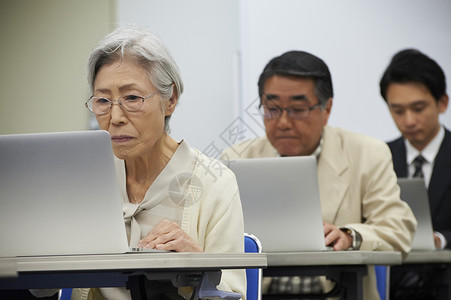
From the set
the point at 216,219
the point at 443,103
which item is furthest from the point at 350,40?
the point at 216,219

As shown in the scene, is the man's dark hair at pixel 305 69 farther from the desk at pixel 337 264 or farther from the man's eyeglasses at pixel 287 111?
the desk at pixel 337 264

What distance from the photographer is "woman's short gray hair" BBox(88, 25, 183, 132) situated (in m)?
1.78

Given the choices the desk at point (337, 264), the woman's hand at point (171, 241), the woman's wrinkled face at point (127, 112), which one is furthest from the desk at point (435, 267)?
the woman's hand at point (171, 241)

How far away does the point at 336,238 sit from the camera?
2375 mm

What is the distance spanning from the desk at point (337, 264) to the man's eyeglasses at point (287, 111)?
2.80ft

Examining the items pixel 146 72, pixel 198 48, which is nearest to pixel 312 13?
pixel 198 48

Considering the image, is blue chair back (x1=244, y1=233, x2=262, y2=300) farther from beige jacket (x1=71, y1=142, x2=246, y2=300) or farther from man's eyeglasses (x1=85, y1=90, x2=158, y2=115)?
man's eyeglasses (x1=85, y1=90, x2=158, y2=115)

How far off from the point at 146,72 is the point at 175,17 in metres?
2.74

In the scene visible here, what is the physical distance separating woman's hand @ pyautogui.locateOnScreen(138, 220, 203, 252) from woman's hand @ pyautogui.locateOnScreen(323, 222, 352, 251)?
3.24 ft

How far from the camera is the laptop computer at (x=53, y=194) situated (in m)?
1.18

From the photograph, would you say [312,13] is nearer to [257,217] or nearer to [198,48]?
[198,48]

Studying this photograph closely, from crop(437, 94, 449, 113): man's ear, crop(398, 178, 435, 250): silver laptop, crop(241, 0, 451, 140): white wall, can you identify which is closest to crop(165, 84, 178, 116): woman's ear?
crop(398, 178, 435, 250): silver laptop

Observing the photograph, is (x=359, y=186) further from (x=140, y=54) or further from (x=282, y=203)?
(x=140, y=54)

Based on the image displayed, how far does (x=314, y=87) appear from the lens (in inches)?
117
